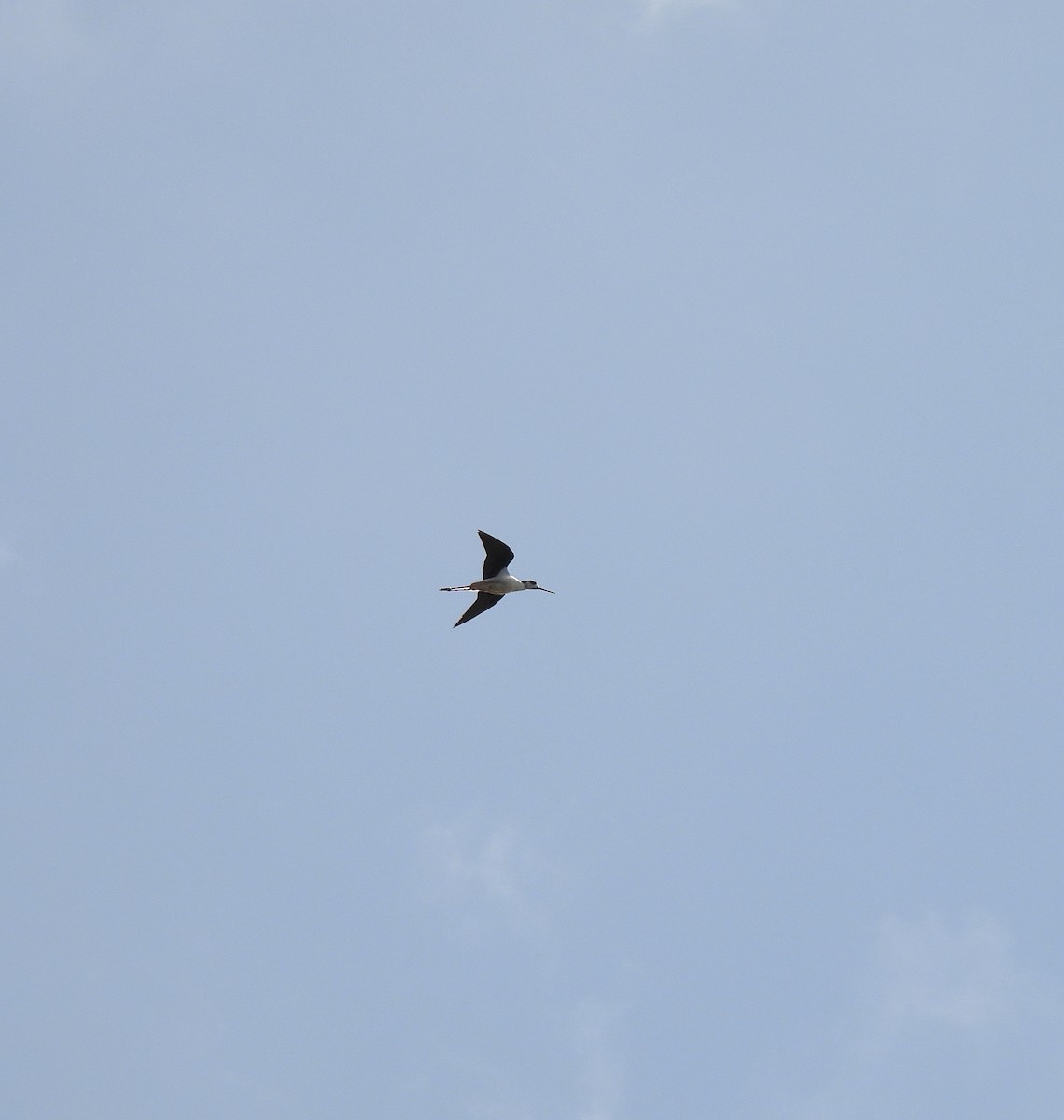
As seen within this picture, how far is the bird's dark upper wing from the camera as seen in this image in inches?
1820

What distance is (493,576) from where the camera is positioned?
4803cm

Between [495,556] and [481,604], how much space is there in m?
2.74

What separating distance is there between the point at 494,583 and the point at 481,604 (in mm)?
1387

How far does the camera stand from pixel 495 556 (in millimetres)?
47312

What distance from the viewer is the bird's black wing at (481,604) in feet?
160

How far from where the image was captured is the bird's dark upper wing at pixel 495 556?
46219 millimetres

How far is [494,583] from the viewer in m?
48.3

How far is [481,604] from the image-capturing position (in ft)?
162

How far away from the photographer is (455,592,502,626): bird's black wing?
160 ft

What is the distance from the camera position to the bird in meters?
47.0

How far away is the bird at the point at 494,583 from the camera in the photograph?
4697 cm

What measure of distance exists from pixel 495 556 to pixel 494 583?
1.40m
